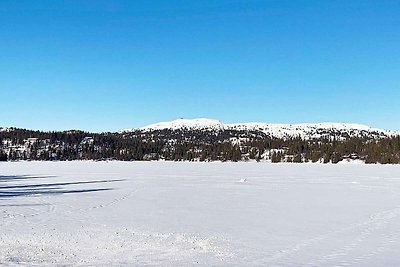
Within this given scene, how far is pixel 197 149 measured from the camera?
141m

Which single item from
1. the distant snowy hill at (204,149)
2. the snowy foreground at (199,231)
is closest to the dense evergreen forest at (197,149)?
the distant snowy hill at (204,149)

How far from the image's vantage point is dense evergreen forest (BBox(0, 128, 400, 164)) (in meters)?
107

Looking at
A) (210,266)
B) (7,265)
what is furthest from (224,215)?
(7,265)

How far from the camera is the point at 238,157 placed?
404ft

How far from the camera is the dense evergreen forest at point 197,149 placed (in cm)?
10738

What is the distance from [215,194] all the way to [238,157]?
9660 centimetres

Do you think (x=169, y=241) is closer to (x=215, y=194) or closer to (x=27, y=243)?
(x=27, y=243)

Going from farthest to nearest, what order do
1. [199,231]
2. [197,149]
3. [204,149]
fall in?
[197,149] → [204,149] → [199,231]

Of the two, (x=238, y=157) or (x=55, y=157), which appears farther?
(x=55, y=157)

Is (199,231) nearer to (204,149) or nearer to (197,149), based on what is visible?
(204,149)

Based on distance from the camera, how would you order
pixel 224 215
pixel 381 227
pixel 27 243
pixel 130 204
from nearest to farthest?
pixel 27 243 → pixel 381 227 → pixel 224 215 → pixel 130 204

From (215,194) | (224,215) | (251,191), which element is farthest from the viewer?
(251,191)

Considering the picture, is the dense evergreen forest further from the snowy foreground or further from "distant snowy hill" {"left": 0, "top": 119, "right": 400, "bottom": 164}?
the snowy foreground

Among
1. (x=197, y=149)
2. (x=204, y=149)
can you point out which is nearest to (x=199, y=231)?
(x=204, y=149)
